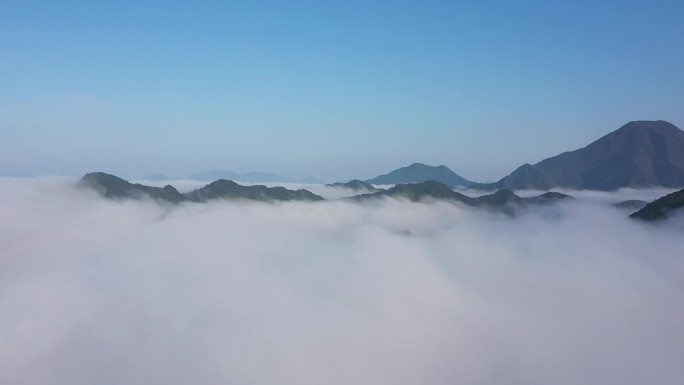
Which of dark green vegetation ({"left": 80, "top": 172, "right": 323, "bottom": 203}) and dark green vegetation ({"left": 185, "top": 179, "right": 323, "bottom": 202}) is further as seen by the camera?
dark green vegetation ({"left": 185, "top": 179, "right": 323, "bottom": 202})

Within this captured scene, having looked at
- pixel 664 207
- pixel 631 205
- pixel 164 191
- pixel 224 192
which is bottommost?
pixel 631 205

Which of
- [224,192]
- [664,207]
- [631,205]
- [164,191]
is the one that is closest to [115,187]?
[164,191]

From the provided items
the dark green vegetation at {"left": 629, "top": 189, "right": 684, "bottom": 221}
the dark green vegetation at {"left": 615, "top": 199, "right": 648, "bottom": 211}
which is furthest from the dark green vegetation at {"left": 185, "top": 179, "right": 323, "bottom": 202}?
the dark green vegetation at {"left": 615, "top": 199, "right": 648, "bottom": 211}

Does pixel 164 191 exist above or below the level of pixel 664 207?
above

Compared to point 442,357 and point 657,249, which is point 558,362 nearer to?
point 442,357

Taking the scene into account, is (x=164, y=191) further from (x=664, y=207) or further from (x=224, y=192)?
(x=664, y=207)

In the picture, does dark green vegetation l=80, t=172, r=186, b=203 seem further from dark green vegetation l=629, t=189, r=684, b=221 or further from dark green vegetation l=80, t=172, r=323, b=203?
dark green vegetation l=629, t=189, r=684, b=221

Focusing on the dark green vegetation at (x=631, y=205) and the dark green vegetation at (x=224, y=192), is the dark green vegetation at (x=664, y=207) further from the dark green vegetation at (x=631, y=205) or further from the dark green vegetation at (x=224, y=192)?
the dark green vegetation at (x=224, y=192)

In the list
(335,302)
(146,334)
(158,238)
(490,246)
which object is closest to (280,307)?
(335,302)

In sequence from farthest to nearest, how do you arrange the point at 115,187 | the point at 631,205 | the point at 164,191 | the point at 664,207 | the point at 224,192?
the point at 224,192, the point at 631,205, the point at 164,191, the point at 115,187, the point at 664,207
